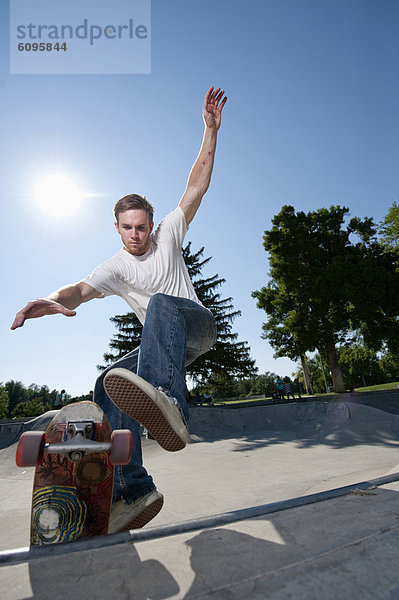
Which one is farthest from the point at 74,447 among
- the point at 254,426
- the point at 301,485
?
the point at 254,426

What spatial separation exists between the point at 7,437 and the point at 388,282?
21.3 m

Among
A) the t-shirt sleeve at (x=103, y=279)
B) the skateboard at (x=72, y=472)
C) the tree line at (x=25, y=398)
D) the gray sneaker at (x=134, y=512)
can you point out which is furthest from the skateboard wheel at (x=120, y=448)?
the tree line at (x=25, y=398)

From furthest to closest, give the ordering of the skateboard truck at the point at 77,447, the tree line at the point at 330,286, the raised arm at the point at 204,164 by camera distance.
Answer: the tree line at the point at 330,286 < the raised arm at the point at 204,164 < the skateboard truck at the point at 77,447

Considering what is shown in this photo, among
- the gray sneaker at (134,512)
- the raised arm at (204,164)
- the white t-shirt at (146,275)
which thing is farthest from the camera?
the raised arm at (204,164)

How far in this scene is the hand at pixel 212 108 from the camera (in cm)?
313

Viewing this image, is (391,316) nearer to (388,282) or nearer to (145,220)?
(388,282)

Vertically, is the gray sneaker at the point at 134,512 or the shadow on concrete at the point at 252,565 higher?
the shadow on concrete at the point at 252,565

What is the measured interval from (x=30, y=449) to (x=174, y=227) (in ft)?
6.44

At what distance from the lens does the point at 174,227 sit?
9.20ft

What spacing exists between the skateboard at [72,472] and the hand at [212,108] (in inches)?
110

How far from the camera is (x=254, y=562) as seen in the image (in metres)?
0.94

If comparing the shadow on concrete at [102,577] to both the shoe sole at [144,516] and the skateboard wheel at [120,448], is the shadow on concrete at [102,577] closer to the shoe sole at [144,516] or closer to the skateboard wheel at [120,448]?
the skateboard wheel at [120,448]

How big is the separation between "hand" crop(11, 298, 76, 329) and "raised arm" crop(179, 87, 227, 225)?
138cm

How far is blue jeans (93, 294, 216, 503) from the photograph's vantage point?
5.99 feet
